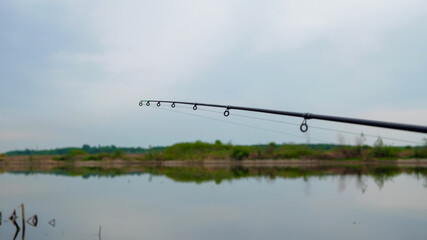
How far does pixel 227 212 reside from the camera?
21719 mm

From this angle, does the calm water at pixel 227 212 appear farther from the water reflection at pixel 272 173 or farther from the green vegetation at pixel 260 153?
the green vegetation at pixel 260 153

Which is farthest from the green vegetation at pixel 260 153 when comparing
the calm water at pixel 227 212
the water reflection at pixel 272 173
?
the calm water at pixel 227 212

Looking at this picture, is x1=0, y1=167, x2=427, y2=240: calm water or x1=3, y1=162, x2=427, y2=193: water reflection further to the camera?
x1=3, y1=162, x2=427, y2=193: water reflection

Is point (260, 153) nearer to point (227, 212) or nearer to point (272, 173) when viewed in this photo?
point (272, 173)

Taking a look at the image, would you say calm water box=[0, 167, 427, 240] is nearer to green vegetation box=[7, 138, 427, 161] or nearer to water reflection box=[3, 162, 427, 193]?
water reflection box=[3, 162, 427, 193]

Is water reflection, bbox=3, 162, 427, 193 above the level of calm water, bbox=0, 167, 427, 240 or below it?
above

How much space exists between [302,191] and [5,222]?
21209 mm

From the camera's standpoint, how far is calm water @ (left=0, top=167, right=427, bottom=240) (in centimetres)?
1670

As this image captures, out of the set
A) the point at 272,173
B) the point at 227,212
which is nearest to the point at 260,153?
the point at 272,173

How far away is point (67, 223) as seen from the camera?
62.7 feet

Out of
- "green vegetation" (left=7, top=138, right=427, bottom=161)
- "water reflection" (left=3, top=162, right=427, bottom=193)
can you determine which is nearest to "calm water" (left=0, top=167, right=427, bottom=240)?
"water reflection" (left=3, top=162, right=427, bottom=193)

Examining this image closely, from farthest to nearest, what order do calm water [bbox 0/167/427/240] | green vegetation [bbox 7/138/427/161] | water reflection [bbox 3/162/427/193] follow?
green vegetation [bbox 7/138/427/161], water reflection [bbox 3/162/427/193], calm water [bbox 0/167/427/240]

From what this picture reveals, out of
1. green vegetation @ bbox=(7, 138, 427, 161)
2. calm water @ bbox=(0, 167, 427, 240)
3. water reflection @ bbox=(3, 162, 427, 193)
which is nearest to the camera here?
calm water @ bbox=(0, 167, 427, 240)

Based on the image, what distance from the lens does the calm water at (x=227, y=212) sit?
16703 mm
